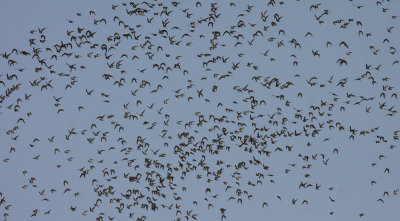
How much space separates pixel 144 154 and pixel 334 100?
8.97 m

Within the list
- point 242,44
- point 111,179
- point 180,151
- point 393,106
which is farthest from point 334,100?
point 111,179

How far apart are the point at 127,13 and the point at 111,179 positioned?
768 centimetres

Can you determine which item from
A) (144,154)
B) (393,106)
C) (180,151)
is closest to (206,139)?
(180,151)

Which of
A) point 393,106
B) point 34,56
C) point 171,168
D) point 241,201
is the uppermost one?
point 34,56

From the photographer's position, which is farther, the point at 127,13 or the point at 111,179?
the point at 111,179

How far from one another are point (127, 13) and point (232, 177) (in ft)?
28.4

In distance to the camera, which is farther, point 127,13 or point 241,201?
point 241,201

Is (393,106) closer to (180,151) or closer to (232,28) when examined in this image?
(232,28)

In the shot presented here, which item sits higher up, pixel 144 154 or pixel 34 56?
pixel 34 56

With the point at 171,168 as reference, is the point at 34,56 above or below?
above

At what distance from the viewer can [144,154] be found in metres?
23.8

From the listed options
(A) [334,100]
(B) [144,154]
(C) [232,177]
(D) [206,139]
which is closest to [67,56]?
(B) [144,154]

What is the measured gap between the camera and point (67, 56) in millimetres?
23250

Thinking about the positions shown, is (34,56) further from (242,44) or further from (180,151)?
(242,44)
